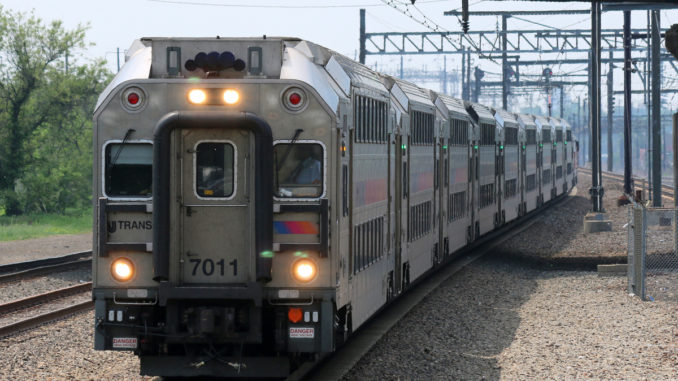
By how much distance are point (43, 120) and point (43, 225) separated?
521 cm

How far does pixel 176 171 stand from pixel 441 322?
23.5ft

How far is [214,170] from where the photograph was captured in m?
10.3

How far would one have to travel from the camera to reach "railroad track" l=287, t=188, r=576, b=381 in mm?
12198

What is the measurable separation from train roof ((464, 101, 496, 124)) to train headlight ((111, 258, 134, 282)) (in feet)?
58.9

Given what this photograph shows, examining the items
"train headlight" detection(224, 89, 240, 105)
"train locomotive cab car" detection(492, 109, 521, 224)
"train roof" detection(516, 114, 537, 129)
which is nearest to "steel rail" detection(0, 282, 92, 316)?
"train headlight" detection(224, 89, 240, 105)

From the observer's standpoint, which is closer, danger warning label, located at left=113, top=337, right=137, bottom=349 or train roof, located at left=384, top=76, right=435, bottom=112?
danger warning label, located at left=113, top=337, right=137, bottom=349

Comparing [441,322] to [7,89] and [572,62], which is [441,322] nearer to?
[7,89]

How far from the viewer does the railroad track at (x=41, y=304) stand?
15.4 m

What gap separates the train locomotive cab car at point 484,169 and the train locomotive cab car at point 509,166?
0.90 meters

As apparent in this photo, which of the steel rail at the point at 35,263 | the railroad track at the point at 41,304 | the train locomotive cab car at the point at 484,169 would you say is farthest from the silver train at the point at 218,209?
the train locomotive cab car at the point at 484,169

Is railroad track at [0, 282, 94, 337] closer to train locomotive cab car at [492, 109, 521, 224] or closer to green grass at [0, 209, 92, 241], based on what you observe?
train locomotive cab car at [492, 109, 521, 224]

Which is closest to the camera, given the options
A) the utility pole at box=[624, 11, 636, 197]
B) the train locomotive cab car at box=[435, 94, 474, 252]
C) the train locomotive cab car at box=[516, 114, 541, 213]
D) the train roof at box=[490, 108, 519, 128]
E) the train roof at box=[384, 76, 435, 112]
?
the train roof at box=[384, 76, 435, 112]

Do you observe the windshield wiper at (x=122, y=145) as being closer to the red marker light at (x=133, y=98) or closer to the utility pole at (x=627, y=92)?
the red marker light at (x=133, y=98)

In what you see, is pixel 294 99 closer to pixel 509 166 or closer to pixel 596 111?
pixel 509 166
